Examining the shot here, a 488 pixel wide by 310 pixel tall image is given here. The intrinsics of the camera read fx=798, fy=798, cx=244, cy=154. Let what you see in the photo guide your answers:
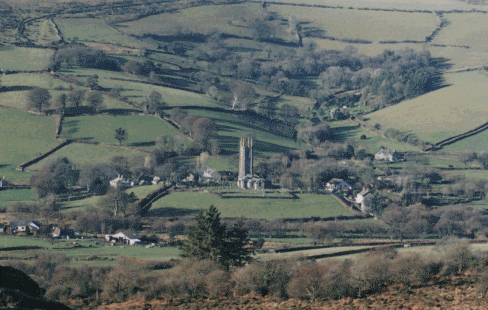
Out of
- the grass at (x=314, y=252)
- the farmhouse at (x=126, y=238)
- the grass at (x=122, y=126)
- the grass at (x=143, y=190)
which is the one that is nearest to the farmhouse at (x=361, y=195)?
the grass at (x=143, y=190)

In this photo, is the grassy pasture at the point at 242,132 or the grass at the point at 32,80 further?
the grass at the point at 32,80

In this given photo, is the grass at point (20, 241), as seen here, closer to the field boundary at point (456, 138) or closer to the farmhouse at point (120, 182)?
the farmhouse at point (120, 182)

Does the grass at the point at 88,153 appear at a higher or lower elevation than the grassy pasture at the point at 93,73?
lower

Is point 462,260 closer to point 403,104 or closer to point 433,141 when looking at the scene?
point 433,141

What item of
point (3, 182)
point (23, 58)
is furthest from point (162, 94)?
point (3, 182)

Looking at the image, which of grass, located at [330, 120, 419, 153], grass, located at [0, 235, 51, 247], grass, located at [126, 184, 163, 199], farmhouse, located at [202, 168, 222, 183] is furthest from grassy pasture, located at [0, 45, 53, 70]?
grass, located at [0, 235, 51, 247]

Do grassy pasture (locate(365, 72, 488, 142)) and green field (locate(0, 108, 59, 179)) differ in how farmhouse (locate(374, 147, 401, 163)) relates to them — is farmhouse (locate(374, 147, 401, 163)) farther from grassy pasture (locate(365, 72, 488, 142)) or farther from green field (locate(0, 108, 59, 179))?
green field (locate(0, 108, 59, 179))

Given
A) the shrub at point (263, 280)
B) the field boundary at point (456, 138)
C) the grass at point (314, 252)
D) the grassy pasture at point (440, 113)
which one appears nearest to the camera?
the shrub at point (263, 280)
